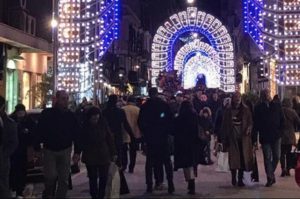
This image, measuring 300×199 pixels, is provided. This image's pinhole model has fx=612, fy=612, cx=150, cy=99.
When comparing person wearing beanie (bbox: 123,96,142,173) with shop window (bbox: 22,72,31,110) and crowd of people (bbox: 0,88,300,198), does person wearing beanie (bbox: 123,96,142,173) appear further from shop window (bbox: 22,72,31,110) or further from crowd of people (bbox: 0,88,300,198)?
shop window (bbox: 22,72,31,110)

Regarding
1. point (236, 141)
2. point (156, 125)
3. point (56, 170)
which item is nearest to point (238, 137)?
point (236, 141)

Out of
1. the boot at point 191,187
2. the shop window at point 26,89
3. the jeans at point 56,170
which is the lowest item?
the boot at point 191,187

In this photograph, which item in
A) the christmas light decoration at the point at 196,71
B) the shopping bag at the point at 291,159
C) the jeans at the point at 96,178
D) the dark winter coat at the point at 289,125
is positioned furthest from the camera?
the christmas light decoration at the point at 196,71

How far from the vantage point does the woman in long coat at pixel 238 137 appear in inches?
498

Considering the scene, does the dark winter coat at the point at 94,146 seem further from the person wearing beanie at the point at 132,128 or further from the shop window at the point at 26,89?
the shop window at the point at 26,89

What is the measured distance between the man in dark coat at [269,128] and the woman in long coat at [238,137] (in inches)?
16.2

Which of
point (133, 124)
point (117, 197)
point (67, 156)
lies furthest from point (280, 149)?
point (67, 156)

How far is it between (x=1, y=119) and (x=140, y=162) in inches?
333

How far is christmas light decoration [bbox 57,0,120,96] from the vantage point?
20453 mm

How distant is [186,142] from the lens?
12.0 metres

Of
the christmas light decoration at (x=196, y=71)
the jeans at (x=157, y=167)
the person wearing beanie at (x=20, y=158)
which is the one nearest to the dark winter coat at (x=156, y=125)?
the jeans at (x=157, y=167)

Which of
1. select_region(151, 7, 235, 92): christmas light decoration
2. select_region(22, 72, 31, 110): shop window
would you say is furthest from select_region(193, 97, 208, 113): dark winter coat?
select_region(151, 7, 235, 92): christmas light decoration

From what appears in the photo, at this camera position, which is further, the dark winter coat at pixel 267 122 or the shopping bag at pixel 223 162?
the shopping bag at pixel 223 162

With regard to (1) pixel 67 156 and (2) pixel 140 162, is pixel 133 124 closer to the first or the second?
(2) pixel 140 162
